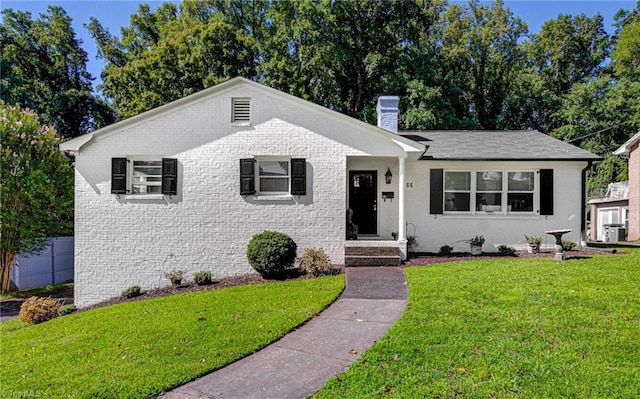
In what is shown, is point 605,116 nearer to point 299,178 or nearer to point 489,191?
point 489,191

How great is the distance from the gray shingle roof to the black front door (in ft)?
6.17

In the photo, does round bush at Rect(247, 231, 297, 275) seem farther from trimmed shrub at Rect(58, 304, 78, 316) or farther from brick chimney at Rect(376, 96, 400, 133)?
brick chimney at Rect(376, 96, 400, 133)

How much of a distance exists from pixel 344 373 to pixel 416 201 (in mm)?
8451

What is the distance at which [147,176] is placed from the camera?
10859 millimetres

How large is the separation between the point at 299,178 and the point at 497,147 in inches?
275

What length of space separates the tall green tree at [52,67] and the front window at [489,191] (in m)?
27.8

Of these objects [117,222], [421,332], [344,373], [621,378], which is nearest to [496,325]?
[421,332]

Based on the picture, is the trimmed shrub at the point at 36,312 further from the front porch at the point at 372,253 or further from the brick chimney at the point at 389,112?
the brick chimney at the point at 389,112

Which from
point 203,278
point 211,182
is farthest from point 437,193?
point 203,278

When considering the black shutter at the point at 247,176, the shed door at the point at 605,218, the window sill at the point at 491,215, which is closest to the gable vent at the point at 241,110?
the black shutter at the point at 247,176

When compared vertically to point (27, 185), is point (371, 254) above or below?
below

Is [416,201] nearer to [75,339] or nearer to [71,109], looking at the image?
[75,339]

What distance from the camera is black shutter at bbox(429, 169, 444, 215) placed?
11.8m

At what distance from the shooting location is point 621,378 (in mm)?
3834
